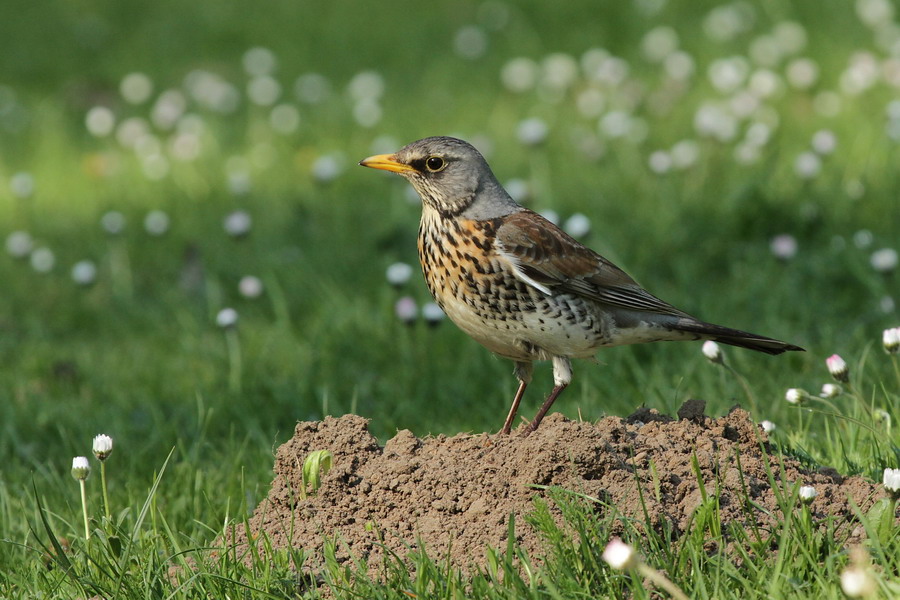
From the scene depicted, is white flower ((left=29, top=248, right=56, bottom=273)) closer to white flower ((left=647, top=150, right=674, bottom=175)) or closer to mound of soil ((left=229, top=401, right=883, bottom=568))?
white flower ((left=647, top=150, right=674, bottom=175))

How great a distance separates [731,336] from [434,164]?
4.67ft

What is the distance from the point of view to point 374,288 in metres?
7.16

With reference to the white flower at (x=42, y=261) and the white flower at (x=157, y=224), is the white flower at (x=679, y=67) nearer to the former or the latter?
the white flower at (x=157, y=224)

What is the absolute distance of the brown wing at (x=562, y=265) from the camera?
4707mm

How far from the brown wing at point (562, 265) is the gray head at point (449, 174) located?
0.48 ft

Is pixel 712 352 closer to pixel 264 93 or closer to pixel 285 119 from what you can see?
pixel 285 119

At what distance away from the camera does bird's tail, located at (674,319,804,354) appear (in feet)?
15.6

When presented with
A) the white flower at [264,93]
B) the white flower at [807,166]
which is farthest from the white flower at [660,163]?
the white flower at [264,93]

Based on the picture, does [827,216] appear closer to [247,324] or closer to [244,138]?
[247,324]

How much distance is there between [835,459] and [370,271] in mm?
3726

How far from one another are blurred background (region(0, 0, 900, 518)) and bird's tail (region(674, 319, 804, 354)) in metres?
0.33

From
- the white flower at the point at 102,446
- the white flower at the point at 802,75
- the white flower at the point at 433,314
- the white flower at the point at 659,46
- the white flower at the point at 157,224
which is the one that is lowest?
the white flower at the point at 102,446

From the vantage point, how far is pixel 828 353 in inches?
225

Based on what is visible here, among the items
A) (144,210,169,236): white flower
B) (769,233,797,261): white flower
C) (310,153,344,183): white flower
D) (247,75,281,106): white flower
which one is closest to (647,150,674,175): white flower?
(769,233,797,261): white flower
